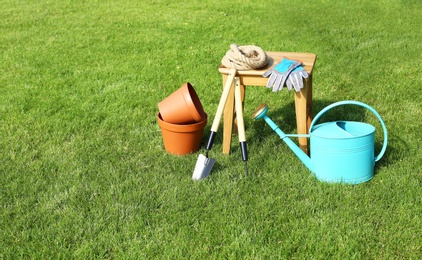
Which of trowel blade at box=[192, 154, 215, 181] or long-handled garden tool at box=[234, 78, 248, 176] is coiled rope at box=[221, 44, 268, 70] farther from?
trowel blade at box=[192, 154, 215, 181]

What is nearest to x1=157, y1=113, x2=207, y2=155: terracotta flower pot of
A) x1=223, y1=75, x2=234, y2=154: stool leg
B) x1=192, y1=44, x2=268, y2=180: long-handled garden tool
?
x1=223, y1=75, x2=234, y2=154: stool leg

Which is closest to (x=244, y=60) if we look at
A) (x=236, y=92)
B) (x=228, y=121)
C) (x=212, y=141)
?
(x=236, y=92)

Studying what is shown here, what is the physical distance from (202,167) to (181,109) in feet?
1.77

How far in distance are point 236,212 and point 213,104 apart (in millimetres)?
2117

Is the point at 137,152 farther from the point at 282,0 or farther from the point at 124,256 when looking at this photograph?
the point at 282,0

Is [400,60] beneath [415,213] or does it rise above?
beneath

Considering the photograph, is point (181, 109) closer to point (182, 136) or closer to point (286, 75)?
point (182, 136)

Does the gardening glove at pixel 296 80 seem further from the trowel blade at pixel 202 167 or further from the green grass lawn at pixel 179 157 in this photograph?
the trowel blade at pixel 202 167

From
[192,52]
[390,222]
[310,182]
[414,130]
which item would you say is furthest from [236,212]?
[192,52]

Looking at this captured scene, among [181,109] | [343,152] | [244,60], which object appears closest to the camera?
[343,152]

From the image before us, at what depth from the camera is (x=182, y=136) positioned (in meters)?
4.07

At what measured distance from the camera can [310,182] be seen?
365cm

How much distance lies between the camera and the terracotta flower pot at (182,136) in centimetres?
404

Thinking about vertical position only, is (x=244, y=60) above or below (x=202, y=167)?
above
